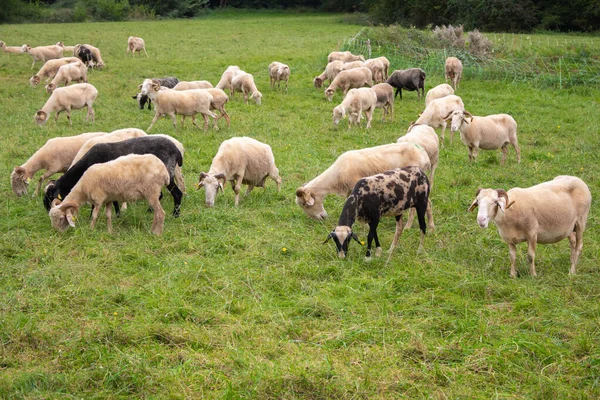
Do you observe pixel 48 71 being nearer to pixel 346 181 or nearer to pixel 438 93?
pixel 438 93

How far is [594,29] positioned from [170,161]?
1739 inches

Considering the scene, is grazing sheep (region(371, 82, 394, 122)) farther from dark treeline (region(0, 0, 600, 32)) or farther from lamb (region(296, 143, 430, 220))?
dark treeline (region(0, 0, 600, 32))

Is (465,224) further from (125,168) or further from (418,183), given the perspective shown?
(125,168)

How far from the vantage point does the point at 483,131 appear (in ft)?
43.4

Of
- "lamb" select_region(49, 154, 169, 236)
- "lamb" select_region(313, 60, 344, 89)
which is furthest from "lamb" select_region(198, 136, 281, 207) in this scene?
"lamb" select_region(313, 60, 344, 89)

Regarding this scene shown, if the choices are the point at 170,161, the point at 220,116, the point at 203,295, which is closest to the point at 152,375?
the point at 203,295

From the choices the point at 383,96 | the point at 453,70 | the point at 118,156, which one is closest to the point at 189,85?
the point at 383,96

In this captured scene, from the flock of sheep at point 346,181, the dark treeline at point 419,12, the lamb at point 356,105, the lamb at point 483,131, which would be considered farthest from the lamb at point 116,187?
the dark treeline at point 419,12

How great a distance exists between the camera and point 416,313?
6.67m

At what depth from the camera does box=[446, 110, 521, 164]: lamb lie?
520 inches

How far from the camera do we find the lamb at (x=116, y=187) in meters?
8.83

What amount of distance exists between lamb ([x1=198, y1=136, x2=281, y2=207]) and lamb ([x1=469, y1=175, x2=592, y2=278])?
4.41 metres

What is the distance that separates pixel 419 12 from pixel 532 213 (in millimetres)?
50171

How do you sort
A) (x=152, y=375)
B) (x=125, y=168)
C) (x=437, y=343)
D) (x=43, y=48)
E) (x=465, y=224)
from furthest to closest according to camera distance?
(x=43, y=48), (x=465, y=224), (x=125, y=168), (x=437, y=343), (x=152, y=375)
